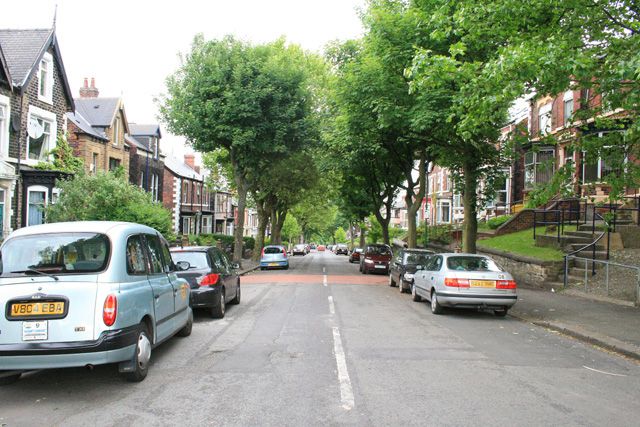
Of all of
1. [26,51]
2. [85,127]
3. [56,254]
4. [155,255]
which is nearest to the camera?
[56,254]

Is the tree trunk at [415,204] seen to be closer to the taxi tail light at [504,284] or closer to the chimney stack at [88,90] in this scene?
the taxi tail light at [504,284]

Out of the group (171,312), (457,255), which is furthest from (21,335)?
(457,255)

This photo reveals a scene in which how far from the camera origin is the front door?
6.83 m

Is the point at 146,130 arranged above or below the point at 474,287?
above

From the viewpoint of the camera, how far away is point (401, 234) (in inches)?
2111

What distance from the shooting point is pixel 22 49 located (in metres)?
21.9

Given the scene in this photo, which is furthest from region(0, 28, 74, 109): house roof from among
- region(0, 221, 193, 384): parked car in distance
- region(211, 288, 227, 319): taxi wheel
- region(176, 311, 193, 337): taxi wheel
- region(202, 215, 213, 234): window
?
region(202, 215, 213, 234): window

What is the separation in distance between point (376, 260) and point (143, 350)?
21461 millimetres

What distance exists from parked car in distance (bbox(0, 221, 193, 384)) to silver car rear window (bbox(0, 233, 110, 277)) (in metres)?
0.01

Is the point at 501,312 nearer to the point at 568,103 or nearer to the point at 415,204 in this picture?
the point at 415,204

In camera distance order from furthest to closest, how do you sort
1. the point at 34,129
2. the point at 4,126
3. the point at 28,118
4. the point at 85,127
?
the point at 85,127
the point at 34,129
the point at 28,118
the point at 4,126

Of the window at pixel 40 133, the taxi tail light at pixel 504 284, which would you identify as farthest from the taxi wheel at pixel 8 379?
the window at pixel 40 133

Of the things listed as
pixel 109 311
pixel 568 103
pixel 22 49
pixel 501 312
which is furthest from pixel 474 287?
pixel 22 49

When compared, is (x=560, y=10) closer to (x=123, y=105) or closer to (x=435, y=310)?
(x=435, y=310)
